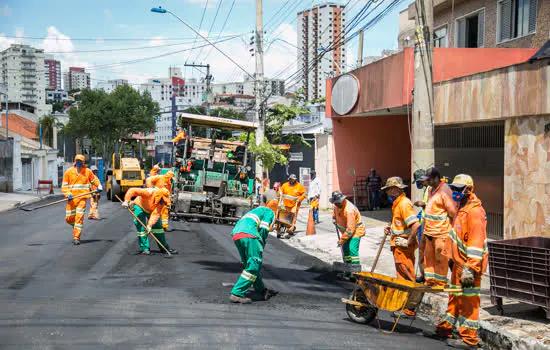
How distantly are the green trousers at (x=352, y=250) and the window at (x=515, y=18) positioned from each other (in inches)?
399

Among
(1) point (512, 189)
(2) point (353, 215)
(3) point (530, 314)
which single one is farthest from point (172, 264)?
(1) point (512, 189)

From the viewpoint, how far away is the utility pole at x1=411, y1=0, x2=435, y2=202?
8953 mm

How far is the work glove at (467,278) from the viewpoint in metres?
5.62

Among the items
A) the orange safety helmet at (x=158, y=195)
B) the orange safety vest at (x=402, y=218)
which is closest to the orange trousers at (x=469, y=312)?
the orange safety vest at (x=402, y=218)

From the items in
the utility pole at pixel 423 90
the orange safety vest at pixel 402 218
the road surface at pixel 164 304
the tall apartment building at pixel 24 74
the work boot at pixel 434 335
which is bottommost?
the work boot at pixel 434 335

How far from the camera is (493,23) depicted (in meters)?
17.1

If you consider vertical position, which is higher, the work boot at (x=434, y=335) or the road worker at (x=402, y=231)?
the road worker at (x=402, y=231)

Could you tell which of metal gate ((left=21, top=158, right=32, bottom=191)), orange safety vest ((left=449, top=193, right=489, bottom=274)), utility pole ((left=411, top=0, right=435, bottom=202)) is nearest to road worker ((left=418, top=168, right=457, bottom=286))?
orange safety vest ((left=449, top=193, right=489, bottom=274))

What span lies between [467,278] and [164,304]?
356 centimetres

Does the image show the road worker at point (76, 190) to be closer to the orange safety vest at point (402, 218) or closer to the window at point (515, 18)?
the orange safety vest at point (402, 218)

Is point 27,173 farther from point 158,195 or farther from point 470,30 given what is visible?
point 158,195

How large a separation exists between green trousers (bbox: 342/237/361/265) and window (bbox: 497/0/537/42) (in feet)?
33.2

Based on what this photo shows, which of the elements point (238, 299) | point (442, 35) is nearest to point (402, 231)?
point (238, 299)

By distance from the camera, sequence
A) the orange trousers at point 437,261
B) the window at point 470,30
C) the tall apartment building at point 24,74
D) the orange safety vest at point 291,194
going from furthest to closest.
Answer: the tall apartment building at point 24,74 → the window at point 470,30 → the orange safety vest at point 291,194 → the orange trousers at point 437,261
